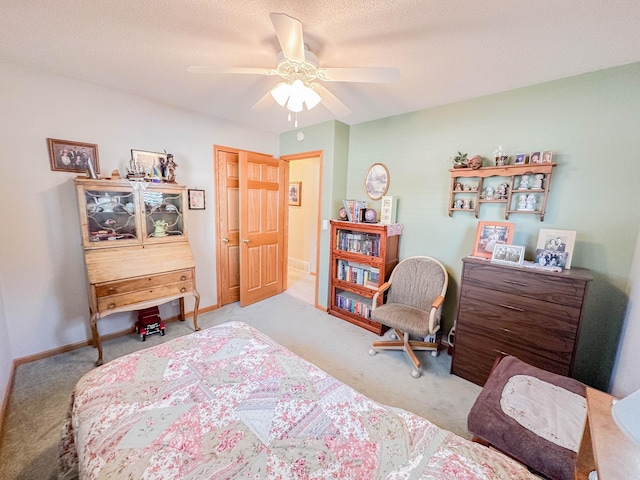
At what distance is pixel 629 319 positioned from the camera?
1.70m

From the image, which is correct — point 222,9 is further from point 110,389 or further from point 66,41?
point 110,389

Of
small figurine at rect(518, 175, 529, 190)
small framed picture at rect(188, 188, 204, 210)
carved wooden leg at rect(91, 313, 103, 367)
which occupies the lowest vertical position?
Answer: carved wooden leg at rect(91, 313, 103, 367)

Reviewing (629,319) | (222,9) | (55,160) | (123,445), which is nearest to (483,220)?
(629,319)

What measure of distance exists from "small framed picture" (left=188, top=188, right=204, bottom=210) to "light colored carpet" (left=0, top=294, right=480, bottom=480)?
1384mm

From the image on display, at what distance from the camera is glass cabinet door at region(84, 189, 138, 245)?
2.26 metres

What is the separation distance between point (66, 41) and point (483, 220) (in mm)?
3475

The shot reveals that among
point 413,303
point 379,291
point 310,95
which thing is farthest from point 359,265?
point 310,95

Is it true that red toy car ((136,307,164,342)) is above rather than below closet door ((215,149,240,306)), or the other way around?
below

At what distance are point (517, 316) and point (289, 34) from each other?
2.37m

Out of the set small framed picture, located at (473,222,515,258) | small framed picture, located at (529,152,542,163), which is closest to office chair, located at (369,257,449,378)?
small framed picture, located at (473,222,515,258)

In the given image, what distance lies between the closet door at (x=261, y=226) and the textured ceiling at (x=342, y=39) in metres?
1.27

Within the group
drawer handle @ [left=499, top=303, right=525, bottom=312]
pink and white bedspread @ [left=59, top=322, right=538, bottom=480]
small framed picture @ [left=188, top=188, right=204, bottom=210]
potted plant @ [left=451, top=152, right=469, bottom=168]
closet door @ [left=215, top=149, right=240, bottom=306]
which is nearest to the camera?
pink and white bedspread @ [left=59, top=322, right=538, bottom=480]

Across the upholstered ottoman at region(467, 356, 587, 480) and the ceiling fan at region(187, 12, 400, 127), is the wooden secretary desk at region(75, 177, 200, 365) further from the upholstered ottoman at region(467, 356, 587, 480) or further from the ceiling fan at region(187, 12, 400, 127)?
the upholstered ottoman at region(467, 356, 587, 480)

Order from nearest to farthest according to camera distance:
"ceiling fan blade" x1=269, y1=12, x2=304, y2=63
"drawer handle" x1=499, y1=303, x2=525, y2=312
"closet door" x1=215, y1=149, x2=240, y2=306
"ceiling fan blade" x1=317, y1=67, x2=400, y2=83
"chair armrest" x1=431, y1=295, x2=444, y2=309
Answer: "ceiling fan blade" x1=269, y1=12, x2=304, y2=63 → "ceiling fan blade" x1=317, y1=67, x2=400, y2=83 → "drawer handle" x1=499, y1=303, x2=525, y2=312 → "chair armrest" x1=431, y1=295, x2=444, y2=309 → "closet door" x1=215, y1=149, x2=240, y2=306
